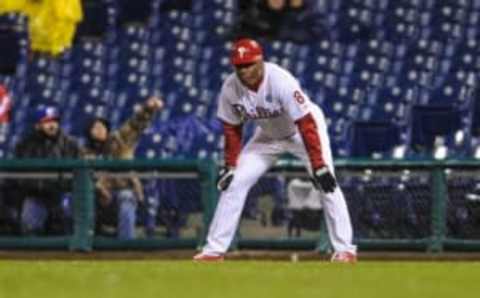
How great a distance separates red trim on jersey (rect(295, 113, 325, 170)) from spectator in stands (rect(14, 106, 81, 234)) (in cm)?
359

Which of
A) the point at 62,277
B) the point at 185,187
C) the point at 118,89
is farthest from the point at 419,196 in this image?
the point at 62,277

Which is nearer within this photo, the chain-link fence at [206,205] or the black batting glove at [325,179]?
the black batting glove at [325,179]

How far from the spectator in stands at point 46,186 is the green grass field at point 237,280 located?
4297 mm

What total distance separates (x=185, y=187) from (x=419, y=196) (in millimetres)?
2123

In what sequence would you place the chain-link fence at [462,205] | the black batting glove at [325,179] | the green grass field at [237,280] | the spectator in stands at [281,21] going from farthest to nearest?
the spectator in stands at [281,21], the chain-link fence at [462,205], the black batting glove at [325,179], the green grass field at [237,280]

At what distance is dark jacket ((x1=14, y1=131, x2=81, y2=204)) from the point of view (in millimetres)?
13438

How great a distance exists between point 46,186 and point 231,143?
10.4 ft

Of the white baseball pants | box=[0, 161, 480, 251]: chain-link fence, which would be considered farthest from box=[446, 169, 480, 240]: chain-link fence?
the white baseball pants

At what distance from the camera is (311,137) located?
10508mm

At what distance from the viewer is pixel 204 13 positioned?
683 inches

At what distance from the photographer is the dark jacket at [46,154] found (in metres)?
13.4

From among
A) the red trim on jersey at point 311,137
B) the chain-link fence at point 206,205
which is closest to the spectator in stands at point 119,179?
the chain-link fence at point 206,205

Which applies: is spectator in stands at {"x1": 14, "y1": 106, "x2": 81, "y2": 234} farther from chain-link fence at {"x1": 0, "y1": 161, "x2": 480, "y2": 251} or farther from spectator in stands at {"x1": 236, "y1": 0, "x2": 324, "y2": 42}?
spectator in stands at {"x1": 236, "y1": 0, "x2": 324, "y2": 42}

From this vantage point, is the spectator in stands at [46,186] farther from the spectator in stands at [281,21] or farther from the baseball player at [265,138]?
the spectator in stands at [281,21]
